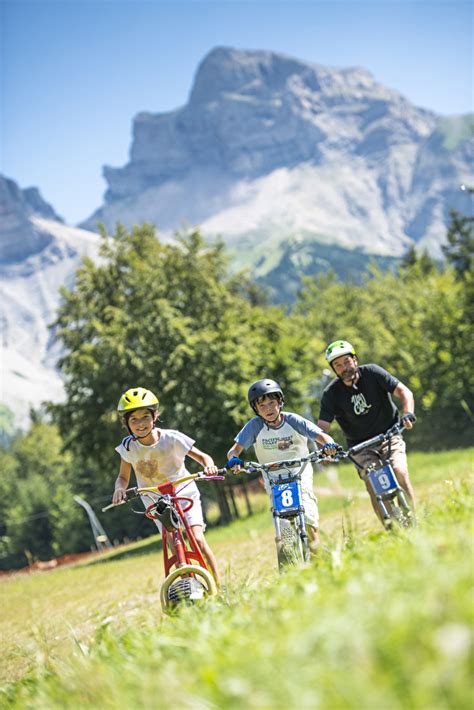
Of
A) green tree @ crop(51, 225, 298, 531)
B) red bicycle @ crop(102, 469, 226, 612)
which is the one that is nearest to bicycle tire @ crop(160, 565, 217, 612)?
red bicycle @ crop(102, 469, 226, 612)

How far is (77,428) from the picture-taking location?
32.9 meters

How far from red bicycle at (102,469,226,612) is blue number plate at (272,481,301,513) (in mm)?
565

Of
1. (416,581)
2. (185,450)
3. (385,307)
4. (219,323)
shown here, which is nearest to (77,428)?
(219,323)

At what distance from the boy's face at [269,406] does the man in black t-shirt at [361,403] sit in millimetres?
809

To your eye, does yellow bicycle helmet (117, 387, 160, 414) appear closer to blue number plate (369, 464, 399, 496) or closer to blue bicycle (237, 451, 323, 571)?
blue bicycle (237, 451, 323, 571)

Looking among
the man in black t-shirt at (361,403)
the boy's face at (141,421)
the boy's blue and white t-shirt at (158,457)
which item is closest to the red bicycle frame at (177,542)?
the boy's blue and white t-shirt at (158,457)

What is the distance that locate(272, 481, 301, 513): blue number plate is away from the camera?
7.11 metres

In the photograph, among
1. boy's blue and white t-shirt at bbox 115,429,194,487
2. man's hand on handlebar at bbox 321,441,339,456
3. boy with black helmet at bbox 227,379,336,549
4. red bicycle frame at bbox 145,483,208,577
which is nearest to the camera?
red bicycle frame at bbox 145,483,208,577

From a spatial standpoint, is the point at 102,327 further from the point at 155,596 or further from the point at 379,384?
the point at 379,384

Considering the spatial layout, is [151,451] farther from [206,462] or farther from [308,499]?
[308,499]

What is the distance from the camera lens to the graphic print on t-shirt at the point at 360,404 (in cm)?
855

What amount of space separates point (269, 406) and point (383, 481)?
139cm

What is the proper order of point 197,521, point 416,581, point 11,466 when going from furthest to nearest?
point 11,466
point 197,521
point 416,581

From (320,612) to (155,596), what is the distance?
35.0ft
